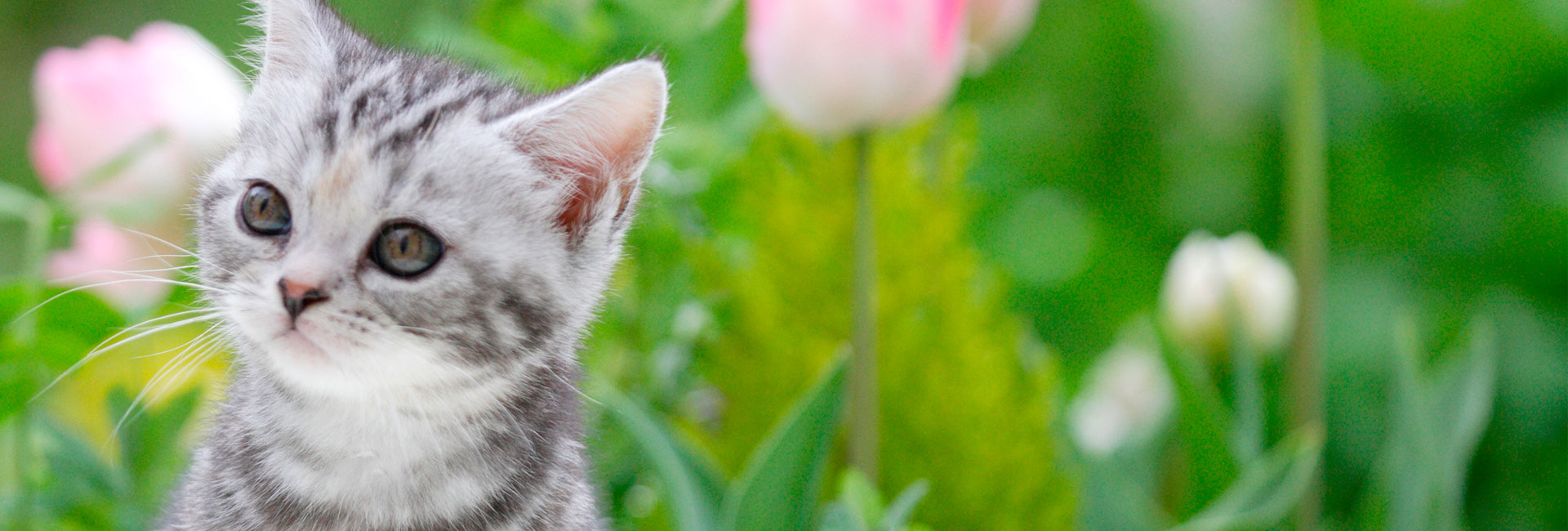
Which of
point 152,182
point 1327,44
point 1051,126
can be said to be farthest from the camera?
point 1051,126

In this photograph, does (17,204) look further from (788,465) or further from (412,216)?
(788,465)

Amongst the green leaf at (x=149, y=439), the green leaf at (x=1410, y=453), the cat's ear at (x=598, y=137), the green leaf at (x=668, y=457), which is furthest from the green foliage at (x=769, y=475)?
the green leaf at (x=1410, y=453)

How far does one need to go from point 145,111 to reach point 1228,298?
2.05 ft

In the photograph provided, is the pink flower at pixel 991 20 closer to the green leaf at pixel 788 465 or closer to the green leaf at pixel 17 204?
the green leaf at pixel 788 465

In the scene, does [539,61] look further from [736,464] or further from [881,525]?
[881,525]

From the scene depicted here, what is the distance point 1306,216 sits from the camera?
2.37ft

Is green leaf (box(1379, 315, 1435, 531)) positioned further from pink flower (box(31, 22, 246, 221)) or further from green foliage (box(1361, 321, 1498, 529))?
pink flower (box(31, 22, 246, 221))

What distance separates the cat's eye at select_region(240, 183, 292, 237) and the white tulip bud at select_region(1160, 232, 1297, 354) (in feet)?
1.83

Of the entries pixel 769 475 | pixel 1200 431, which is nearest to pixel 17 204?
pixel 769 475

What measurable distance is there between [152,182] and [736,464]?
1.04ft

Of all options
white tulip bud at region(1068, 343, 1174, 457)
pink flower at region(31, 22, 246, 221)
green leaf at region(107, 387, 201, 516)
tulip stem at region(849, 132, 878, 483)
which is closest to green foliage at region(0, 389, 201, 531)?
green leaf at region(107, 387, 201, 516)

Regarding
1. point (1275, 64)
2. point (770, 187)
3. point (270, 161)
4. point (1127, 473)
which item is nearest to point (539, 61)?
point (770, 187)

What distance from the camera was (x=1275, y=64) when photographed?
1.32m

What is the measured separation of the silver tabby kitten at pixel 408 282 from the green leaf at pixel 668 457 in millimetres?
56
